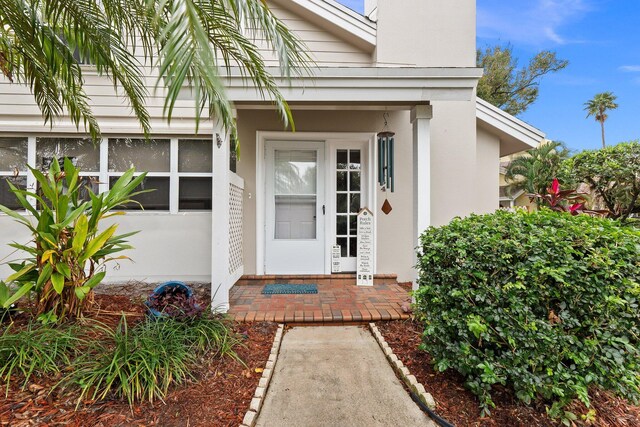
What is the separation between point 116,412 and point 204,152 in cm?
402

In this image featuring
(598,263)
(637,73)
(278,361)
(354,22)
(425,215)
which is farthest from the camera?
(637,73)

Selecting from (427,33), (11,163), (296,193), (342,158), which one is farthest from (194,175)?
(427,33)

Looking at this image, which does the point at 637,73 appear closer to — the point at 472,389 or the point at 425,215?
the point at 425,215

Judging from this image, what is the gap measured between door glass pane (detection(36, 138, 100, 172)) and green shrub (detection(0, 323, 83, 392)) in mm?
3291

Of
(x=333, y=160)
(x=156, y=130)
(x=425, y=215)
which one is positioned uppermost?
(x=156, y=130)

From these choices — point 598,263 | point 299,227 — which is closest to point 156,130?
point 299,227

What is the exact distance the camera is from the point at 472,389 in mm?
2270

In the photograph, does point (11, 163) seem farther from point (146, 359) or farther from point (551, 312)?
point (551, 312)

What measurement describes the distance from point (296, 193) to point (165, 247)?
7.70ft

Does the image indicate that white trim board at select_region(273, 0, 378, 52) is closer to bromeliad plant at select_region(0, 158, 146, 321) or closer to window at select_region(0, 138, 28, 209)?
bromeliad plant at select_region(0, 158, 146, 321)

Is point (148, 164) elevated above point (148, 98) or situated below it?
below

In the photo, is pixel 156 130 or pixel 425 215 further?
pixel 156 130

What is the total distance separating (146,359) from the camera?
2.39 metres

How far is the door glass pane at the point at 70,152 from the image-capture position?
17.0ft
